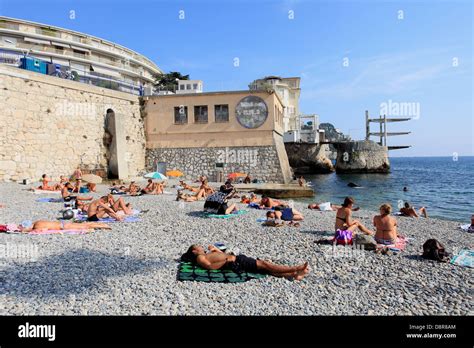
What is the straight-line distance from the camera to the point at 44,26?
44.7 m

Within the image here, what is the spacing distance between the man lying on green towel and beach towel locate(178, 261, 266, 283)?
96 millimetres

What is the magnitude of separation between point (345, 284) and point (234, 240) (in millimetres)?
3601

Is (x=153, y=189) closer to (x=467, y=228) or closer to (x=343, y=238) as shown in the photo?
(x=343, y=238)

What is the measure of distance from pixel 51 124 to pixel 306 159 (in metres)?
45.5

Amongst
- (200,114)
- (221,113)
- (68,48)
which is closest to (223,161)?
(221,113)

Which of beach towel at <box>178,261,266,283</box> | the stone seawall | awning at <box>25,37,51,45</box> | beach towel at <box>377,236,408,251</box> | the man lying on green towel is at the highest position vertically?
awning at <box>25,37,51,45</box>

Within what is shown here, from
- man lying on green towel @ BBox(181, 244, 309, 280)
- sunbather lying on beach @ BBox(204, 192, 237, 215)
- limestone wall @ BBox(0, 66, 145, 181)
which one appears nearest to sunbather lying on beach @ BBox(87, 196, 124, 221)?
sunbather lying on beach @ BBox(204, 192, 237, 215)

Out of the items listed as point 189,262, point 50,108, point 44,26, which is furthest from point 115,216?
point 44,26

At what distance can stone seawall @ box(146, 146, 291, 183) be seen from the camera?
27.2 meters

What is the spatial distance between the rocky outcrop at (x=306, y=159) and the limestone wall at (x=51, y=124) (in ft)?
119

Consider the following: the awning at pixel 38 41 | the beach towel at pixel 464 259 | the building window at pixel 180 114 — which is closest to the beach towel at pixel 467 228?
the beach towel at pixel 464 259

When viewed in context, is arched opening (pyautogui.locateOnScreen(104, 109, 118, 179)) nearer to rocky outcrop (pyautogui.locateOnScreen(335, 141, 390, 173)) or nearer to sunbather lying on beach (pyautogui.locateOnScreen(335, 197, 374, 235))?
sunbather lying on beach (pyautogui.locateOnScreen(335, 197, 374, 235))

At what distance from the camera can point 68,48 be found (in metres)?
45.8
